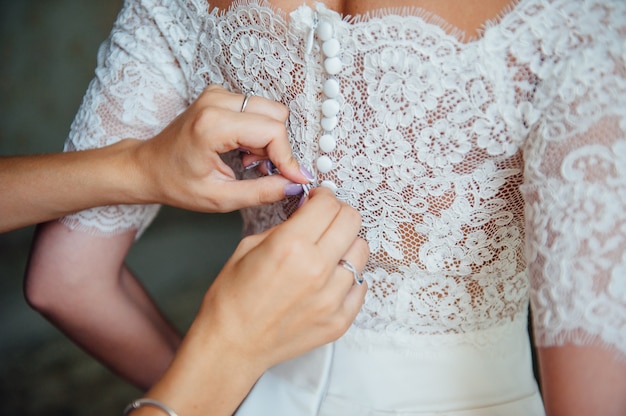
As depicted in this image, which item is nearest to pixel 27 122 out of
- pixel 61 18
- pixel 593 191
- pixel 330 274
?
Answer: pixel 61 18

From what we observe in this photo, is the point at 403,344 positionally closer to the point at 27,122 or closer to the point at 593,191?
the point at 593,191

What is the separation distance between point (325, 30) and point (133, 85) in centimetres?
41

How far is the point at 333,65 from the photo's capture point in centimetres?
75

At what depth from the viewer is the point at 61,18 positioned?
3020 millimetres

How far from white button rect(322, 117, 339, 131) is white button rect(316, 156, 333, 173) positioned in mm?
44

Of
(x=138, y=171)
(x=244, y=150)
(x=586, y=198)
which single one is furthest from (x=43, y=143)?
(x=586, y=198)

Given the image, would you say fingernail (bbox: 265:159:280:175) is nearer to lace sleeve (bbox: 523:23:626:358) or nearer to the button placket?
the button placket

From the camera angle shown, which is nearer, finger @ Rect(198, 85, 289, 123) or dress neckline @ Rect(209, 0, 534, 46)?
dress neckline @ Rect(209, 0, 534, 46)

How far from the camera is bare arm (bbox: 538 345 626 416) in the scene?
→ 2.07ft

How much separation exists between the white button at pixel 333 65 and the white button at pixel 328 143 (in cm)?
9

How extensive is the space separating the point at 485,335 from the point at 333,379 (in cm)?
25

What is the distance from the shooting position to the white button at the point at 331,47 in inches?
29.1

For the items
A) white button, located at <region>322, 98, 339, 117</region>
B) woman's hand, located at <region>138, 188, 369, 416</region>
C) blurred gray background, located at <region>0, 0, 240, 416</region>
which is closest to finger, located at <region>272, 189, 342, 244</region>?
woman's hand, located at <region>138, 188, 369, 416</region>

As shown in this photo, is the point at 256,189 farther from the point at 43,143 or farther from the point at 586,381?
the point at 43,143
